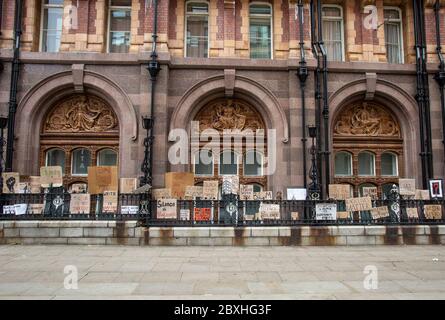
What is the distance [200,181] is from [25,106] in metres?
7.95

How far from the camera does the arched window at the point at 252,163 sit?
16.8 metres

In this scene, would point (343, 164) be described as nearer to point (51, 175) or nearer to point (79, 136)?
point (79, 136)

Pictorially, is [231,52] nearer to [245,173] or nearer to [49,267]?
[245,173]

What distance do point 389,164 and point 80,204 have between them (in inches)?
525

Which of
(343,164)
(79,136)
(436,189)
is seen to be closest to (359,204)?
(436,189)

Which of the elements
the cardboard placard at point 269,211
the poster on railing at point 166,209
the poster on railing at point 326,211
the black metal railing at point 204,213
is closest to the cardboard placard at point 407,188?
the black metal railing at point 204,213

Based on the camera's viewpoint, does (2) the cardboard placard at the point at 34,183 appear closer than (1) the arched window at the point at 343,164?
Yes

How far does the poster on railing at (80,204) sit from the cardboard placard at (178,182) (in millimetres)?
2846

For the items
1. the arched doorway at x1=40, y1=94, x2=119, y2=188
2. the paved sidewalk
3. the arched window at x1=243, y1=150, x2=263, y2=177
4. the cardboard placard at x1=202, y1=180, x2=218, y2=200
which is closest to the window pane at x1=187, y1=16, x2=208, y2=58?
the arched doorway at x1=40, y1=94, x2=119, y2=188

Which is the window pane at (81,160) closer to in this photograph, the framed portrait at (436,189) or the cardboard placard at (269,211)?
the cardboard placard at (269,211)

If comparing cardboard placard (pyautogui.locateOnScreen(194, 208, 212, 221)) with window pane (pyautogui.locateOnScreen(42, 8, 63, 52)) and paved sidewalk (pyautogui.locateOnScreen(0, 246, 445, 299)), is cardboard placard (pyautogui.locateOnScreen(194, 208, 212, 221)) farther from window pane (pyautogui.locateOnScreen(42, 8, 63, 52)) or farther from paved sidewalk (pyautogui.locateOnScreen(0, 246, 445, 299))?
window pane (pyautogui.locateOnScreen(42, 8, 63, 52))

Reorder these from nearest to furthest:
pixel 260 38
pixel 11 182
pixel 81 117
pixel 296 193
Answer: pixel 11 182 < pixel 296 193 < pixel 81 117 < pixel 260 38

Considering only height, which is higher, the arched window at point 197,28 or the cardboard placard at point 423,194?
the arched window at point 197,28

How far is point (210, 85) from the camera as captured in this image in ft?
53.9
